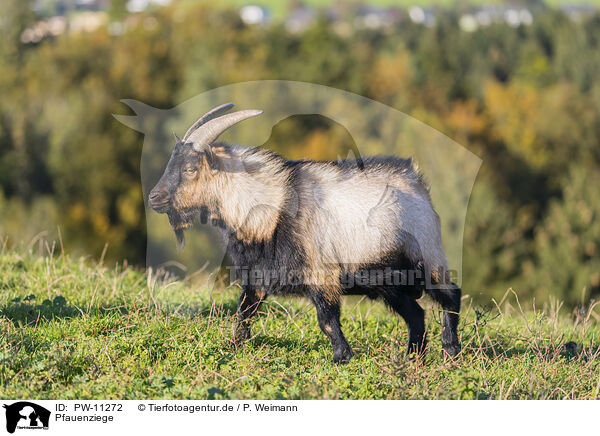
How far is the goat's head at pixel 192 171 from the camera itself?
5.82 metres

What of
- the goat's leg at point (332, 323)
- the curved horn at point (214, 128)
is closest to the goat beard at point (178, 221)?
the curved horn at point (214, 128)

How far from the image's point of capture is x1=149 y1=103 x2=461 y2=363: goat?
5809 millimetres

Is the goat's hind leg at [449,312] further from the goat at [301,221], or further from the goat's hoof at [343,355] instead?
the goat's hoof at [343,355]

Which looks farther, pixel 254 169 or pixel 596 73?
pixel 596 73

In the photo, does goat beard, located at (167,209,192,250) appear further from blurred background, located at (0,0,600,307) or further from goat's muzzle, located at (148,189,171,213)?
blurred background, located at (0,0,600,307)

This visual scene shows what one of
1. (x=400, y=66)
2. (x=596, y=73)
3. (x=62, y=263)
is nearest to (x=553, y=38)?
(x=596, y=73)

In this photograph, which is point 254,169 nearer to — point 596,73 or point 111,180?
point 111,180

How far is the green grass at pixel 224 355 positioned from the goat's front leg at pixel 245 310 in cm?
9
